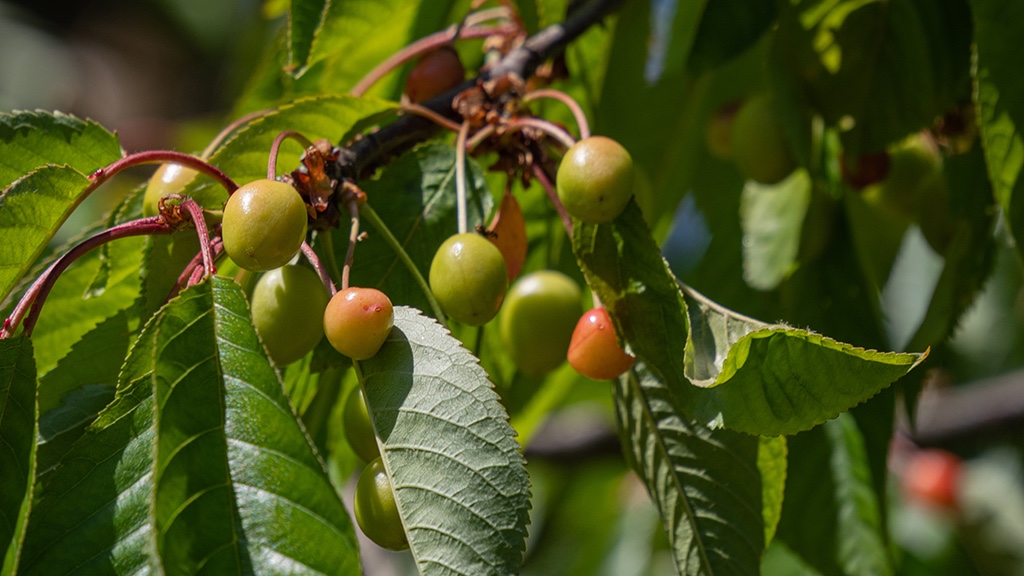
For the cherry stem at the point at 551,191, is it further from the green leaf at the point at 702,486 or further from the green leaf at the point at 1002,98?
the green leaf at the point at 1002,98

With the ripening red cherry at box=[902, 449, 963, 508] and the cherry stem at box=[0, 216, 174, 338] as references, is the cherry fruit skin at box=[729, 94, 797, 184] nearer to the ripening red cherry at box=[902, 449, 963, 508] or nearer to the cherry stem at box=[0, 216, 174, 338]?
the cherry stem at box=[0, 216, 174, 338]

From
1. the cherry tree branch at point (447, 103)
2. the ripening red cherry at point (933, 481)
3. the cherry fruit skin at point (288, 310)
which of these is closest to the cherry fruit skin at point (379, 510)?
the cherry fruit skin at point (288, 310)

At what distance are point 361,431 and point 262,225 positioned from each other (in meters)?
0.26

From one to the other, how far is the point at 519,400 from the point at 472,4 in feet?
2.16

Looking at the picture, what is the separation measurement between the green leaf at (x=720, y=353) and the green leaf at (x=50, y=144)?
20.7 inches

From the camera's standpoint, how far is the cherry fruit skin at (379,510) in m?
0.93

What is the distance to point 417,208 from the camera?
119 cm

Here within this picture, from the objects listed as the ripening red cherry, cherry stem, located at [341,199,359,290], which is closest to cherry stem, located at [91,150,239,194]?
cherry stem, located at [341,199,359,290]

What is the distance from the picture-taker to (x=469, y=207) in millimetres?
1201

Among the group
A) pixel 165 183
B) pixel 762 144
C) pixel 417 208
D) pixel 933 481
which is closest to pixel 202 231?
pixel 165 183

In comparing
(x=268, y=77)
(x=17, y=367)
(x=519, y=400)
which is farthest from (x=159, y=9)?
(x=17, y=367)

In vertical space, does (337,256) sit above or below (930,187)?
above

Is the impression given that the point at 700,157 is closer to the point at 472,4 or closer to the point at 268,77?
the point at 472,4

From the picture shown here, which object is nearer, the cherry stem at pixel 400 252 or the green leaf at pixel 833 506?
the cherry stem at pixel 400 252
